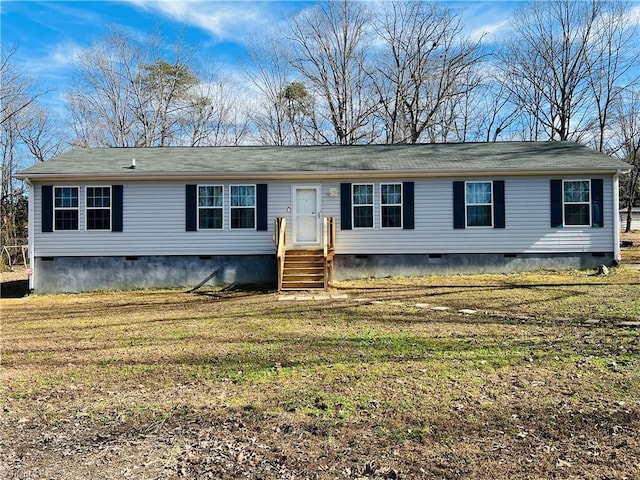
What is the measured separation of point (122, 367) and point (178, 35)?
28.2 meters

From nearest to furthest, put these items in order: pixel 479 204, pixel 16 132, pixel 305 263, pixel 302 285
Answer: pixel 302 285 < pixel 305 263 < pixel 479 204 < pixel 16 132

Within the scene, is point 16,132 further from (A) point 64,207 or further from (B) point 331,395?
(B) point 331,395

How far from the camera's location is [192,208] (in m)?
12.4

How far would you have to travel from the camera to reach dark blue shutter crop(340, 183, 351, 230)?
1242 cm

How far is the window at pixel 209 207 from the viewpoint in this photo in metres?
12.4

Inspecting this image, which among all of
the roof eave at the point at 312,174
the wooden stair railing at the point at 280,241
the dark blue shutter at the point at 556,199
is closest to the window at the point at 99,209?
the roof eave at the point at 312,174

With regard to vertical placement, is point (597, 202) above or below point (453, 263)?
above

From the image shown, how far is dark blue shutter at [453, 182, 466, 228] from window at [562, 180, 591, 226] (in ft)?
9.11

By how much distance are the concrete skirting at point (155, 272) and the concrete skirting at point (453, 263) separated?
2.34 meters

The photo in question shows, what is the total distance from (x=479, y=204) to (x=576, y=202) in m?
2.65

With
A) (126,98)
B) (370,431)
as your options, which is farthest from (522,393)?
(126,98)

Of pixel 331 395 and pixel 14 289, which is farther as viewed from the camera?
pixel 14 289

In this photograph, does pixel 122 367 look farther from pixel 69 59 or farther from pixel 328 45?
pixel 69 59

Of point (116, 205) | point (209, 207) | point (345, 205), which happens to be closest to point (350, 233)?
point (345, 205)
